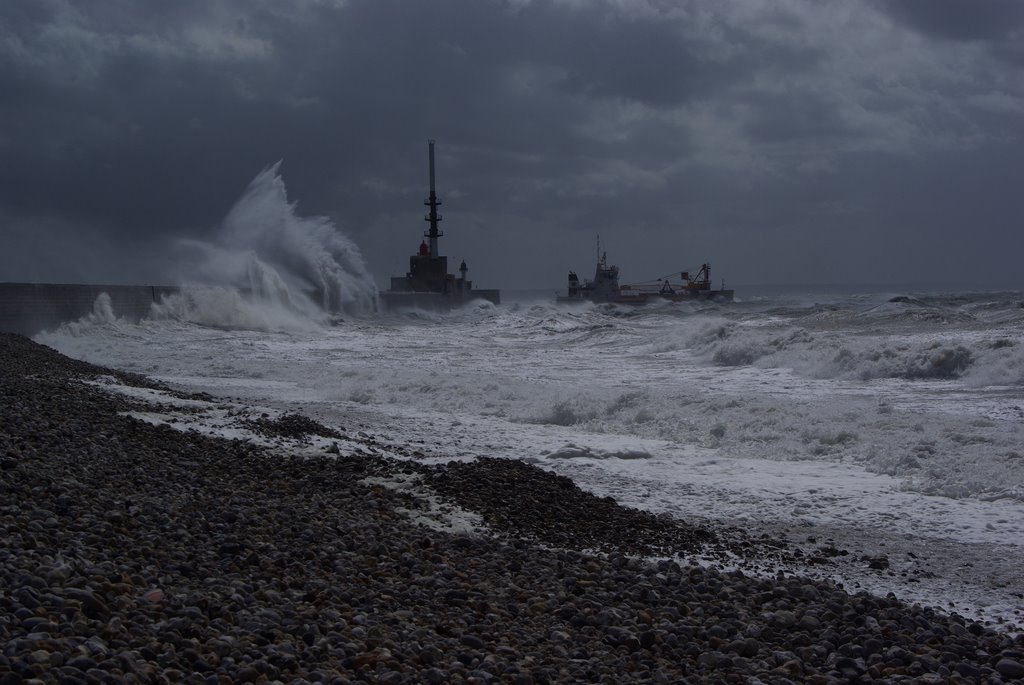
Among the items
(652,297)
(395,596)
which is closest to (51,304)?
(395,596)

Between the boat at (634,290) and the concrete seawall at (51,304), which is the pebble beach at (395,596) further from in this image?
the boat at (634,290)

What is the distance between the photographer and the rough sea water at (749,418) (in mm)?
6684

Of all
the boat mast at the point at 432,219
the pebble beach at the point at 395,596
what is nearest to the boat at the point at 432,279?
the boat mast at the point at 432,219

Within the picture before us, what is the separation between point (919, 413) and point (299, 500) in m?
8.62

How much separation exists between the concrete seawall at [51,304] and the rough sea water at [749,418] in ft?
2.15

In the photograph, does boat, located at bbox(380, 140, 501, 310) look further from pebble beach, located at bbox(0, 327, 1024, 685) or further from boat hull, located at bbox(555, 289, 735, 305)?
pebble beach, located at bbox(0, 327, 1024, 685)

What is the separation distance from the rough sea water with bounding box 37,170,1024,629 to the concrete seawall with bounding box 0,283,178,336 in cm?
66

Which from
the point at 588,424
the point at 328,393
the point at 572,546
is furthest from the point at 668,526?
the point at 328,393

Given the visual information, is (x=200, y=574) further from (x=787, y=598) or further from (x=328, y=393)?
(x=328, y=393)

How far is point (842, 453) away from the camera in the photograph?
9.82m

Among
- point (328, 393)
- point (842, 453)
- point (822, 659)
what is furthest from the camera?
point (328, 393)

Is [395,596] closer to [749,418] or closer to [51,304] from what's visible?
[749,418]

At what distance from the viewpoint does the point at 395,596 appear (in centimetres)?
454

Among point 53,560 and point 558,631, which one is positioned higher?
point 53,560
